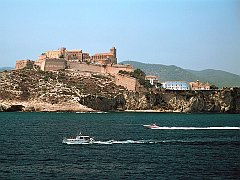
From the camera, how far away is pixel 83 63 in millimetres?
164125

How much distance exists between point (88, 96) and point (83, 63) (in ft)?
89.4

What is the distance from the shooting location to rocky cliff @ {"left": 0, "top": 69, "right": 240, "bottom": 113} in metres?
138

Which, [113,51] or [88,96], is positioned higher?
[113,51]

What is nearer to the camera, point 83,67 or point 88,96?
point 88,96

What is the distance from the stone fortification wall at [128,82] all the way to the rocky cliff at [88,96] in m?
2.10

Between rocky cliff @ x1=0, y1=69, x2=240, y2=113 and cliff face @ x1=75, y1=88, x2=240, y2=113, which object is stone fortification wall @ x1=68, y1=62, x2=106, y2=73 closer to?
rocky cliff @ x1=0, y1=69, x2=240, y2=113

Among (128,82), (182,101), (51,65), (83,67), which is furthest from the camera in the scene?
(83,67)

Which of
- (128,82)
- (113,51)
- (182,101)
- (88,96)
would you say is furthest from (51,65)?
(182,101)

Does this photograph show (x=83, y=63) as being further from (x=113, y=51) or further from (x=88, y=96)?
(x=113, y=51)

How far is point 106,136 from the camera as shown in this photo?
219ft

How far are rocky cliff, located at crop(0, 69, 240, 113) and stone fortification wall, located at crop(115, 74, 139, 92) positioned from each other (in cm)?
210

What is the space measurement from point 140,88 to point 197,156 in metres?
109

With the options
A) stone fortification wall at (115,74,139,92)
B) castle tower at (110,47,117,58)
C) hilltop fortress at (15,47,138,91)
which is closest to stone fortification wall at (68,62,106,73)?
hilltop fortress at (15,47,138,91)

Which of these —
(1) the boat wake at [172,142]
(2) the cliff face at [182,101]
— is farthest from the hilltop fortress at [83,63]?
(1) the boat wake at [172,142]
